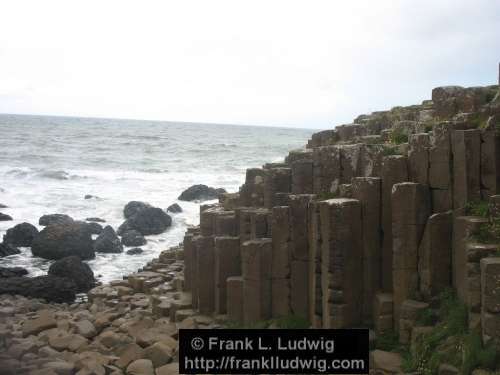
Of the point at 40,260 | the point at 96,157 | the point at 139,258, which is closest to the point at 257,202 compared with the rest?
the point at 139,258

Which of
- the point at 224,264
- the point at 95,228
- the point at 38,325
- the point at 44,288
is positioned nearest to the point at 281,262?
the point at 224,264

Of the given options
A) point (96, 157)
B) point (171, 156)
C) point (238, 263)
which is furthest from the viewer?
point (171, 156)

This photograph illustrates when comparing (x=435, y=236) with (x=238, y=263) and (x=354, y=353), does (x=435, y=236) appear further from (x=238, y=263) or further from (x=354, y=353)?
(x=238, y=263)

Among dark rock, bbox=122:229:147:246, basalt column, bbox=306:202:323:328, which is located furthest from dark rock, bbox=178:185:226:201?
basalt column, bbox=306:202:323:328

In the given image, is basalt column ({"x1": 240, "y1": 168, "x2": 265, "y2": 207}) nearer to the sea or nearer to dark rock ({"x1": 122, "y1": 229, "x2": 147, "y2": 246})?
the sea

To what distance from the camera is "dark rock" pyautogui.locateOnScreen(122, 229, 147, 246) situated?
2019 cm

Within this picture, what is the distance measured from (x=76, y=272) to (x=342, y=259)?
9.76 meters

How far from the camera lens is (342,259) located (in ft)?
25.5

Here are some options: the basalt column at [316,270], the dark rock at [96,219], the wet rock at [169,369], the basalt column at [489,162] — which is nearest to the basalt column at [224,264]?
the basalt column at [316,270]

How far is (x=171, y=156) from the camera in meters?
54.3

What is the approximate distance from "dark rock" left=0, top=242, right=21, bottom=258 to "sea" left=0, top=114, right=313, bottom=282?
10.2 inches

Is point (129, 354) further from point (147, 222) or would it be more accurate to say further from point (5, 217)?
point (5, 217)

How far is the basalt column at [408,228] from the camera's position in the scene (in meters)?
7.46

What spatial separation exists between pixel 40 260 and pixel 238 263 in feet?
33.4
